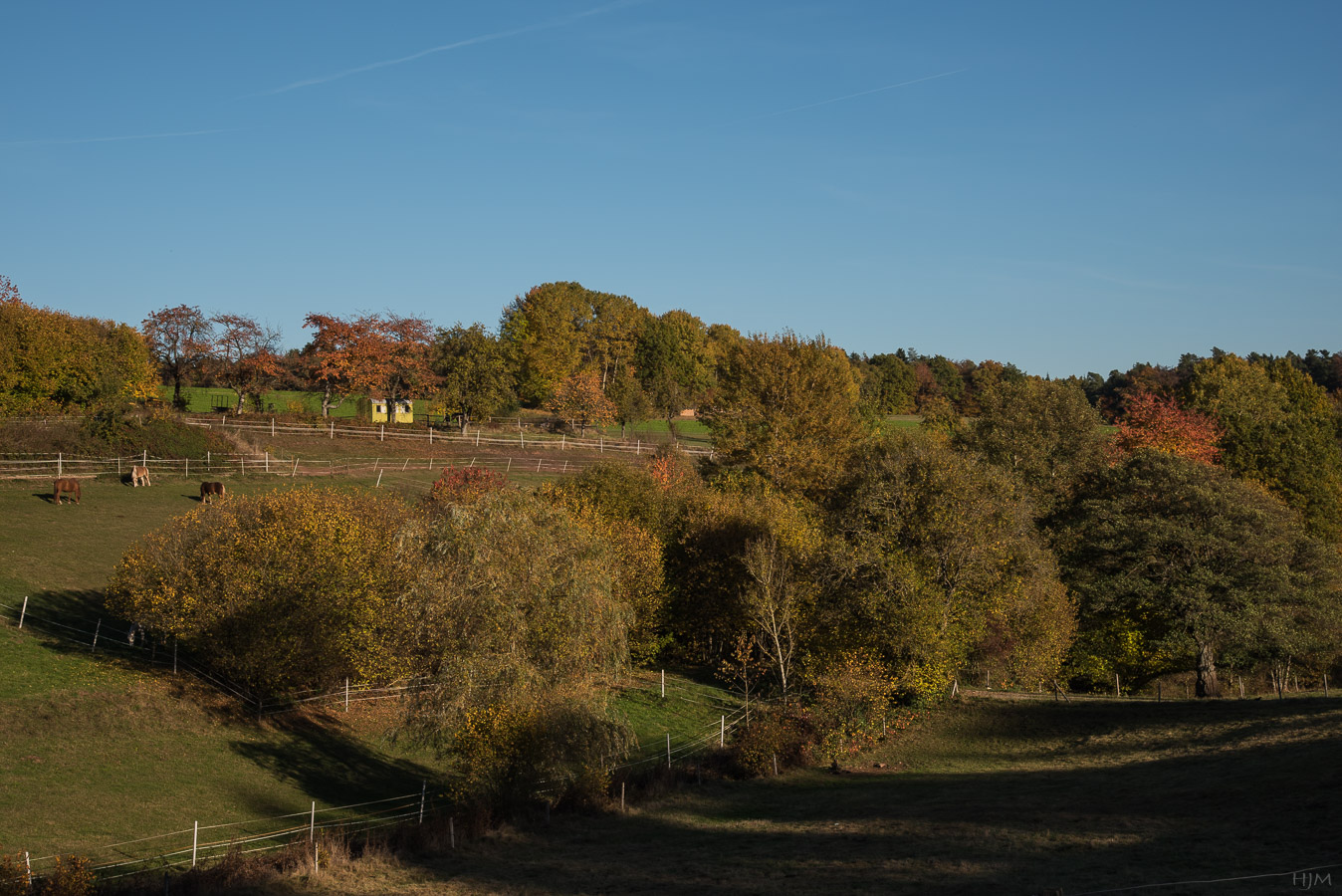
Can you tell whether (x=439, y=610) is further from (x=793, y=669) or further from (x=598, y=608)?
(x=793, y=669)

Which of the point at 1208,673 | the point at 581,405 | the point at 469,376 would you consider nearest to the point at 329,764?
the point at 1208,673

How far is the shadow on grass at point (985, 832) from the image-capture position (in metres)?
18.0

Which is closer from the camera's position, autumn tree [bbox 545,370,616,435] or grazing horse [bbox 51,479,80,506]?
grazing horse [bbox 51,479,80,506]

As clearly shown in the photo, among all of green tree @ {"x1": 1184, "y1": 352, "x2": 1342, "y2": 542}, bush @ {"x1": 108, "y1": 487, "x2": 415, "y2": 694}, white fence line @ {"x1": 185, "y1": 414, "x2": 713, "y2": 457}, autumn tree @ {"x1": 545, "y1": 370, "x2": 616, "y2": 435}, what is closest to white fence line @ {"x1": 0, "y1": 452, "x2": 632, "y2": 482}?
white fence line @ {"x1": 185, "y1": 414, "x2": 713, "y2": 457}

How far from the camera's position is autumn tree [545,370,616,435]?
105875 mm

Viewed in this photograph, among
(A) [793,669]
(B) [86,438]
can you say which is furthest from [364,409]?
(A) [793,669]

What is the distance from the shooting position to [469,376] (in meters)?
91.2

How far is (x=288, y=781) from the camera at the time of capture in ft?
92.0

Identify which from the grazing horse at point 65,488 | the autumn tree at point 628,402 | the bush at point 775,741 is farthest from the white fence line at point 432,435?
the bush at point 775,741

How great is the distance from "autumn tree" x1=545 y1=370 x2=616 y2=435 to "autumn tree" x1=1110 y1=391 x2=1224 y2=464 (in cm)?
5491

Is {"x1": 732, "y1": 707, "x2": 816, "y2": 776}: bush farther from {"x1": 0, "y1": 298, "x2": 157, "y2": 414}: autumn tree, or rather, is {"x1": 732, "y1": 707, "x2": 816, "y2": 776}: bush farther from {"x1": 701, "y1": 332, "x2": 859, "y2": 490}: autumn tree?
{"x1": 0, "y1": 298, "x2": 157, "y2": 414}: autumn tree

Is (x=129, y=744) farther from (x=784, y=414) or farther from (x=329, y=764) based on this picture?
(x=784, y=414)

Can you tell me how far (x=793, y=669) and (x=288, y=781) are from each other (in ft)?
67.4

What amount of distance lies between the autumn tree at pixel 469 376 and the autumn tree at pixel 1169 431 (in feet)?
188
